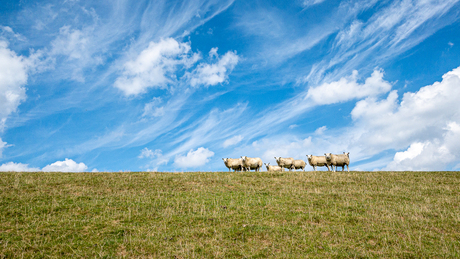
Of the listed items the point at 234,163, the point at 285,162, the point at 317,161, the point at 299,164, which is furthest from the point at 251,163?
the point at 317,161

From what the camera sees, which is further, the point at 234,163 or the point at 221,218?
the point at 234,163

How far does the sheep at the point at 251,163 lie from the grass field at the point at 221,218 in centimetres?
1312

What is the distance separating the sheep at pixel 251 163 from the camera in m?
37.4

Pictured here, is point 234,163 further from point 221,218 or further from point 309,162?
point 221,218

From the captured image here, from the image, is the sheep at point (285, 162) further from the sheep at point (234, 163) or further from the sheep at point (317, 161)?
the sheep at point (234, 163)

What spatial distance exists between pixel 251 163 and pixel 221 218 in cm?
2372

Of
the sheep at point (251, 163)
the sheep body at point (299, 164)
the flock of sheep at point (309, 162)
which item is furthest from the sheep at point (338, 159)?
the sheep at point (251, 163)

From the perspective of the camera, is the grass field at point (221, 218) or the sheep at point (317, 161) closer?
the grass field at point (221, 218)

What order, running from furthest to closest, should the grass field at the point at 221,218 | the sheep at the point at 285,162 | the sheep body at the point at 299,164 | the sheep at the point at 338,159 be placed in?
the sheep body at the point at 299,164
the sheep at the point at 285,162
the sheep at the point at 338,159
the grass field at the point at 221,218

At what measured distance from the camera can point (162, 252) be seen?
34.6 feet

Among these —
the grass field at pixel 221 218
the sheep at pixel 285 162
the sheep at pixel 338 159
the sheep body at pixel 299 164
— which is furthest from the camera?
the sheep body at pixel 299 164

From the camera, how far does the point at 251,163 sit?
124 ft

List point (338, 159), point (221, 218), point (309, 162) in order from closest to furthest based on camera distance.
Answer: point (221, 218) → point (338, 159) → point (309, 162)

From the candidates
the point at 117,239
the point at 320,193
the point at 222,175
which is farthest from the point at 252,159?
the point at 117,239
